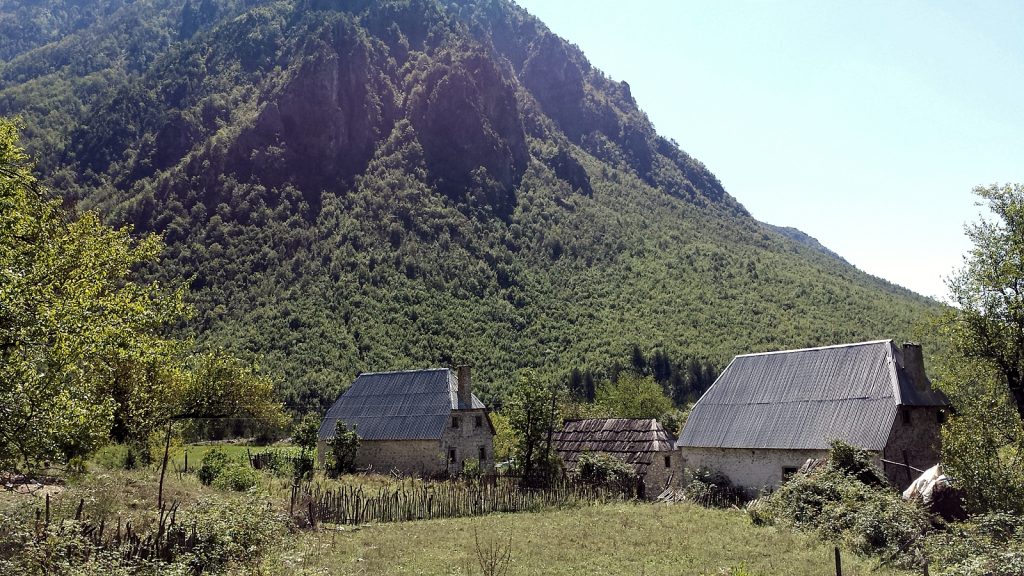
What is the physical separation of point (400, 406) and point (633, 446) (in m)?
16.2

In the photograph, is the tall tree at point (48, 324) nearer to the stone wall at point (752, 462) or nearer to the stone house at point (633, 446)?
the stone wall at point (752, 462)

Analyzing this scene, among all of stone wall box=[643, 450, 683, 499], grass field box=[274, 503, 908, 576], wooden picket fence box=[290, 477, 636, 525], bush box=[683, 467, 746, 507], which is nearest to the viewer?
grass field box=[274, 503, 908, 576]

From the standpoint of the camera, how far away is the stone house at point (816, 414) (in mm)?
27281

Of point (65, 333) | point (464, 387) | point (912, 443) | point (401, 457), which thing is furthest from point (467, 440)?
point (65, 333)

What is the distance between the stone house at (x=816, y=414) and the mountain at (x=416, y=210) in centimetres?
4618

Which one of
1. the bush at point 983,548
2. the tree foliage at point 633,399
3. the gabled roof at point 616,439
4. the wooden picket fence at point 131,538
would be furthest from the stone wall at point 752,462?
the tree foliage at point 633,399

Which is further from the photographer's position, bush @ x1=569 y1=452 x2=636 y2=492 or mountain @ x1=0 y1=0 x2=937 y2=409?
mountain @ x1=0 y1=0 x2=937 y2=409

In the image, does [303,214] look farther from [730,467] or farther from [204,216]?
[730,467]

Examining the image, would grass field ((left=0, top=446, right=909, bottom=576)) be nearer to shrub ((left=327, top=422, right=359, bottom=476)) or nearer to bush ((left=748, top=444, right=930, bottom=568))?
bush ((left=748, top=444, right=930, bottom=568))

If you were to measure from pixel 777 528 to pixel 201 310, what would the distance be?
9224cm

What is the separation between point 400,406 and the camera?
46.3 m

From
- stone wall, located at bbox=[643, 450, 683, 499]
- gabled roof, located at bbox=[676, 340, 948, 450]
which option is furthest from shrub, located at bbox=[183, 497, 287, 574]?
stone wall, located at bbox=[643, 450, 683, 499]

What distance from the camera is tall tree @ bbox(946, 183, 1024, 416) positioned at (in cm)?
2616

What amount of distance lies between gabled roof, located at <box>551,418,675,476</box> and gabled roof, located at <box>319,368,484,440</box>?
A: 6223mm
